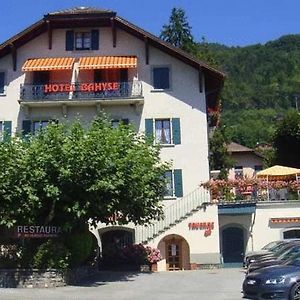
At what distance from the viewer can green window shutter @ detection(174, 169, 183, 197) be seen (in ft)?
108

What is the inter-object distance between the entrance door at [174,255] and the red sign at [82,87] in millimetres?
9386

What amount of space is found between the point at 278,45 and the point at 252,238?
124626 mm

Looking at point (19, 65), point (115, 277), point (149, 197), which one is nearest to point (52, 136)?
point (149, 197)

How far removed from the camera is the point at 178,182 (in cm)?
3309

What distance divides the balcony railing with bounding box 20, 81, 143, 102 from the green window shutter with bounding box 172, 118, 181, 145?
2509 mm

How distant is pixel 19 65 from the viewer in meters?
34.3

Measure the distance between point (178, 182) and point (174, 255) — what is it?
13.4 ft

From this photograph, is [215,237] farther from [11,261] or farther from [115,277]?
[11,261]

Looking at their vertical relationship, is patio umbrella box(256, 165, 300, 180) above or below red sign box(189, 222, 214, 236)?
above

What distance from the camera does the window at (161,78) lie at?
34.2 m

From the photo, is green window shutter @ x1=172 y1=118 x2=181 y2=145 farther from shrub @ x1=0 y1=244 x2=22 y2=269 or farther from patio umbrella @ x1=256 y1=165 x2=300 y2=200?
shrub @ x1=0 y1=244 x2=22 y2=269

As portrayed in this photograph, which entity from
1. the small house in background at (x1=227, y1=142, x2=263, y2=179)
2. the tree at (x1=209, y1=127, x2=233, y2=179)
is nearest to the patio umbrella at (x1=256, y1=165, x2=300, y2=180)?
the tree at (x1=209, y1=127, x2=233, y2=179)

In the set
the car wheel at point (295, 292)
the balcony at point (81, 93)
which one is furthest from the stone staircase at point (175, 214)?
the car wheel at point (295, 292)

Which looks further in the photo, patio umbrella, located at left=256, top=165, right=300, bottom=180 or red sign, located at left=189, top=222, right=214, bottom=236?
patio umbrella, located at left=256, top=165, right=300, bottom=180
